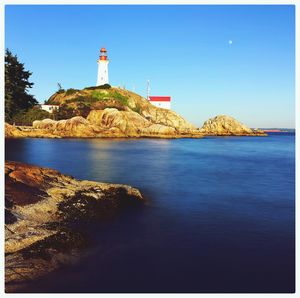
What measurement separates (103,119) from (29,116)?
1357 cm

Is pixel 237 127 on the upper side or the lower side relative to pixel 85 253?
upper

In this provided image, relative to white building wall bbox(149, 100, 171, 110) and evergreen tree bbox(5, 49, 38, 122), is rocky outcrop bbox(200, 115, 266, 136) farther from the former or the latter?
evergreen tree bbox(5, 49, 38, 122)

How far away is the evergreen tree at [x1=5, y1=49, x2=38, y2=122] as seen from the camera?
52347mm

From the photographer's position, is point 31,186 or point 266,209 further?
point 266,209

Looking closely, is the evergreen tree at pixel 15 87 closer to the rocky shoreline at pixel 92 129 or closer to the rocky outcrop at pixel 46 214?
the rocky shoreline at pixel 92 129

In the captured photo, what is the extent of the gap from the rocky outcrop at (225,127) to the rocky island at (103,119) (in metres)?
6.77

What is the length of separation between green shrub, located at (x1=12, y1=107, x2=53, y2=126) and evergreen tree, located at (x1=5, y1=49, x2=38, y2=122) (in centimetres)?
76

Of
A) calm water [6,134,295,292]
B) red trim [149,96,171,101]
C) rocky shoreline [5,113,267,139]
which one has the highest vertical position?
red trim [149,96,171,101]

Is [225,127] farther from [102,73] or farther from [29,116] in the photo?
[29,116]

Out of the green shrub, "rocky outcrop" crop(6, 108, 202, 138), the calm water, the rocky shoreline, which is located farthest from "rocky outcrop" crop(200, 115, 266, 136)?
the calm water

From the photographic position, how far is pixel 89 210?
37.1 ft

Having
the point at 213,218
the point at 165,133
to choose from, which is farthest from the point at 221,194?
the point at 165,133
